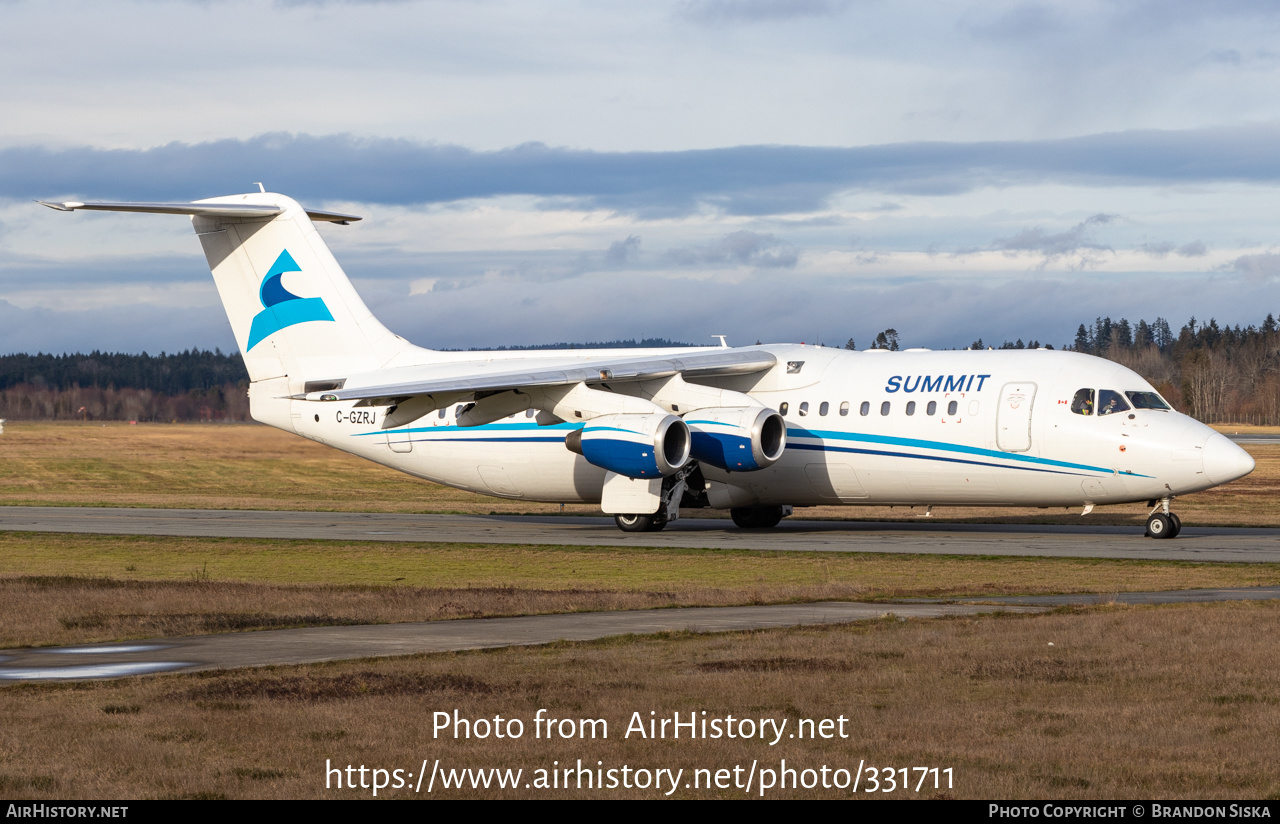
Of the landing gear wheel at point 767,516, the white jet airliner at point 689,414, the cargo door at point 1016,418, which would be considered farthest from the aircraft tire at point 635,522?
the cargo door at point 1016,418

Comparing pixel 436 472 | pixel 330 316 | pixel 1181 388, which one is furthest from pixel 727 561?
pixel 1181 388

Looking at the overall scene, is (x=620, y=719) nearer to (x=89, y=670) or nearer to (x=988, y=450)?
(x=89, y=670)

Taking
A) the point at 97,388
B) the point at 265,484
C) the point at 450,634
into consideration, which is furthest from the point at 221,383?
the point at 450,634

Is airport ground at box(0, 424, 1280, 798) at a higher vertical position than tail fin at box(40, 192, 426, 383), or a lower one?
lower

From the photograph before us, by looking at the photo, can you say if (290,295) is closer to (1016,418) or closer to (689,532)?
(689,532)

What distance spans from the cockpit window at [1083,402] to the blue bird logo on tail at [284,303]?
1852cm

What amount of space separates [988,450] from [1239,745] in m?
19.5

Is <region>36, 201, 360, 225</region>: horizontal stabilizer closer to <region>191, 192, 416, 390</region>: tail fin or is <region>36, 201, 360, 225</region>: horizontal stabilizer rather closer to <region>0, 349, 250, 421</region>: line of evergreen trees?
<region>191, 192, 416, 390</region>: tail fin

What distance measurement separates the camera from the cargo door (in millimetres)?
28328

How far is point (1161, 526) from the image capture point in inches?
1099

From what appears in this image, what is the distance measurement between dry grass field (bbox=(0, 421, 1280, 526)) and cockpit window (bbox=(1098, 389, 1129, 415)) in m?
6.31

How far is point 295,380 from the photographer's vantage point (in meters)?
36.1

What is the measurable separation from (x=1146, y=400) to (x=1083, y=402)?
127 cm

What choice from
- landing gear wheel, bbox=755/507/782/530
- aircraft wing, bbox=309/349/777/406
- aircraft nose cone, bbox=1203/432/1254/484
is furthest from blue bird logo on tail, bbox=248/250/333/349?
aircraft nose cone, bbox=1203/432/1254/484
